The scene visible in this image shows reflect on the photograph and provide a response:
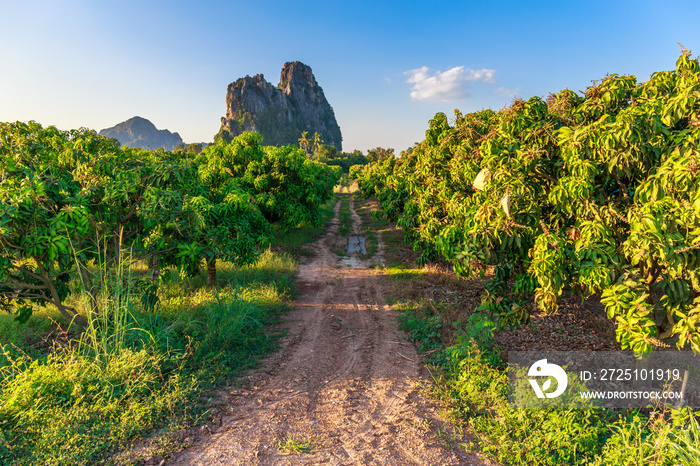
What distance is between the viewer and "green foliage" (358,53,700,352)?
3.66 meters

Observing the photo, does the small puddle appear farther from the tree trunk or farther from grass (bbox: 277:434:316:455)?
grass (bbox: 277:434:316:455)

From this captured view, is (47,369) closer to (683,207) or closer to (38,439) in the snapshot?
(38,439)

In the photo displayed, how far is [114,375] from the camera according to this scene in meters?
4.97

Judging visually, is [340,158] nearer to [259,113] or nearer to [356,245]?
[356,245]

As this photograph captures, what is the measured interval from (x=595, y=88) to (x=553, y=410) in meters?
5.11

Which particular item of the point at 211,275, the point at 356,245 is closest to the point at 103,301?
the point at 211,275

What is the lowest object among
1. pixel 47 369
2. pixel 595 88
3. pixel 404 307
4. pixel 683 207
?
pixel 404 307

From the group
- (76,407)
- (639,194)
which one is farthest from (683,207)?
(76,407)

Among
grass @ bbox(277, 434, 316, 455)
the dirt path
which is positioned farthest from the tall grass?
grass @ bbox(277, 434, 316, 455)

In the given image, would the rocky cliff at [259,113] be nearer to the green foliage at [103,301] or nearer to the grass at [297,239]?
the grass at [297,239]

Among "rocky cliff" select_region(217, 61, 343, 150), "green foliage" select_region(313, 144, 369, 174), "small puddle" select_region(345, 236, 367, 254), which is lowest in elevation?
"small puddle" select_region(345, 236, 367, 254)

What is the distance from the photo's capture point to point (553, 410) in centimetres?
464

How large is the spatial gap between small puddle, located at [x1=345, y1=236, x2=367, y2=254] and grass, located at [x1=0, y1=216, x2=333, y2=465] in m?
10.6

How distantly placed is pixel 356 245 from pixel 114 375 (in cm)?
1601
